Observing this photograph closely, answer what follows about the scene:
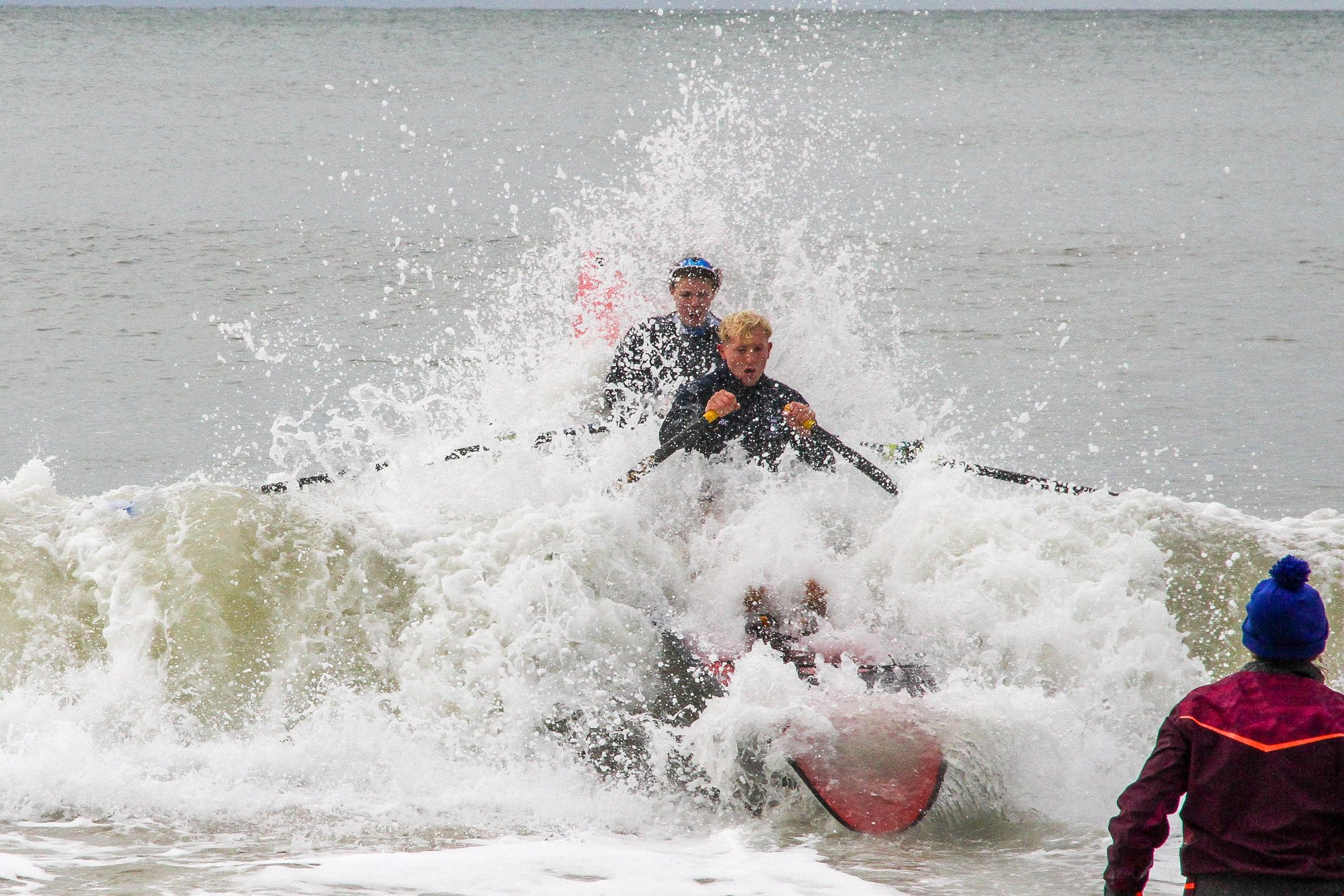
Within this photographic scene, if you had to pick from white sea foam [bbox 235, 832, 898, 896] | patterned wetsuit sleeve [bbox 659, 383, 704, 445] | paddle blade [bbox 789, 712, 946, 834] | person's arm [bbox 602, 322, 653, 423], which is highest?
person's arm [bbox 602, 322, 653, 423]

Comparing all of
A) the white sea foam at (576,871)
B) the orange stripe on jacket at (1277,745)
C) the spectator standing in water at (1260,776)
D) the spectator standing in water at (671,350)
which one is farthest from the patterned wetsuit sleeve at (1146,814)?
the spectator standing in water at (671,350)

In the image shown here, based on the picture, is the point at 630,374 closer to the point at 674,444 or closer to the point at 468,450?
the point at 468,450

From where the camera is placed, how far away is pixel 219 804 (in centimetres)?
510

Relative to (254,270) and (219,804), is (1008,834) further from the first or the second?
(254,270)

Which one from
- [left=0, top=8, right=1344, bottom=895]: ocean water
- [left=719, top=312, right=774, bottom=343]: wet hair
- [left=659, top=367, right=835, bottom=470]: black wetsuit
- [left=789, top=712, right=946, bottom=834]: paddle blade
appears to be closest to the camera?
[left=789, top=712, right=946, bottom=834]: paddle blade

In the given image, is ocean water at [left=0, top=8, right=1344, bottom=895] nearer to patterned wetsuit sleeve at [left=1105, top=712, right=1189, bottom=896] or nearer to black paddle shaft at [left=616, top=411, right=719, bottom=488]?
black paddle shaft at [left=616, top=411, right=719, bottom=488]

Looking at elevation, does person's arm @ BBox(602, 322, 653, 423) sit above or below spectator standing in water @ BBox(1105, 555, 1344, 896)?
above

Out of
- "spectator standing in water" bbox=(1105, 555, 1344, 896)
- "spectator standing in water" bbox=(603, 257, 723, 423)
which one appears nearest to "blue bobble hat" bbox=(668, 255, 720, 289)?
"spectator standing in water" bbox=(603, 257, 723, 423)

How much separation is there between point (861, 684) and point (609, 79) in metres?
42.7

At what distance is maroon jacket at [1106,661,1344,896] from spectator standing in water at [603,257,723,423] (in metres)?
5.10

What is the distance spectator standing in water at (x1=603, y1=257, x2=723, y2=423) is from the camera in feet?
26.2

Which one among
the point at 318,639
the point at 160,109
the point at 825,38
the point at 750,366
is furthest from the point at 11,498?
the point at 825,38

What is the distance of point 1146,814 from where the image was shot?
2.96 m

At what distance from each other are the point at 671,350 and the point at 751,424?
150 cm
